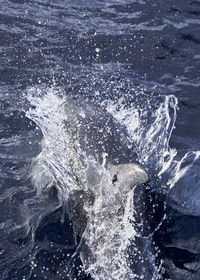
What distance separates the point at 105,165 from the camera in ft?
25.6

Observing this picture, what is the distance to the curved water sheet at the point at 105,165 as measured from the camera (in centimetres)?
678

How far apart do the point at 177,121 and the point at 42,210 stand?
410 centimetres

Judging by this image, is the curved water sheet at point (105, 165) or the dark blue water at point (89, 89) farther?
the dark blue water at point (89, 89)

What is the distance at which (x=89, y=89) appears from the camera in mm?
12117

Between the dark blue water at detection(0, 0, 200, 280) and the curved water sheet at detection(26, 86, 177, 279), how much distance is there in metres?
0.17

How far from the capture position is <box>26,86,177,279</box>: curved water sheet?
6.78 metres

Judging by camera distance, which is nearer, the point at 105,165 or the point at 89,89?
the point at 105,165

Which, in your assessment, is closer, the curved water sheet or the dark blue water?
the curved water sheet

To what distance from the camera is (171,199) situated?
8477 millimetres

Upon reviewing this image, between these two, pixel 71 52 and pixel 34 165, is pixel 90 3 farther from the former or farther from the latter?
pixel 34 165

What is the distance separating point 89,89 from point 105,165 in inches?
182

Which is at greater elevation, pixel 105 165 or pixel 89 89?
pixel 105 165

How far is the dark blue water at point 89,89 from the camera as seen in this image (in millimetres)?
7457

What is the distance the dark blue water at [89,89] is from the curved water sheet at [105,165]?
0.55 feet
